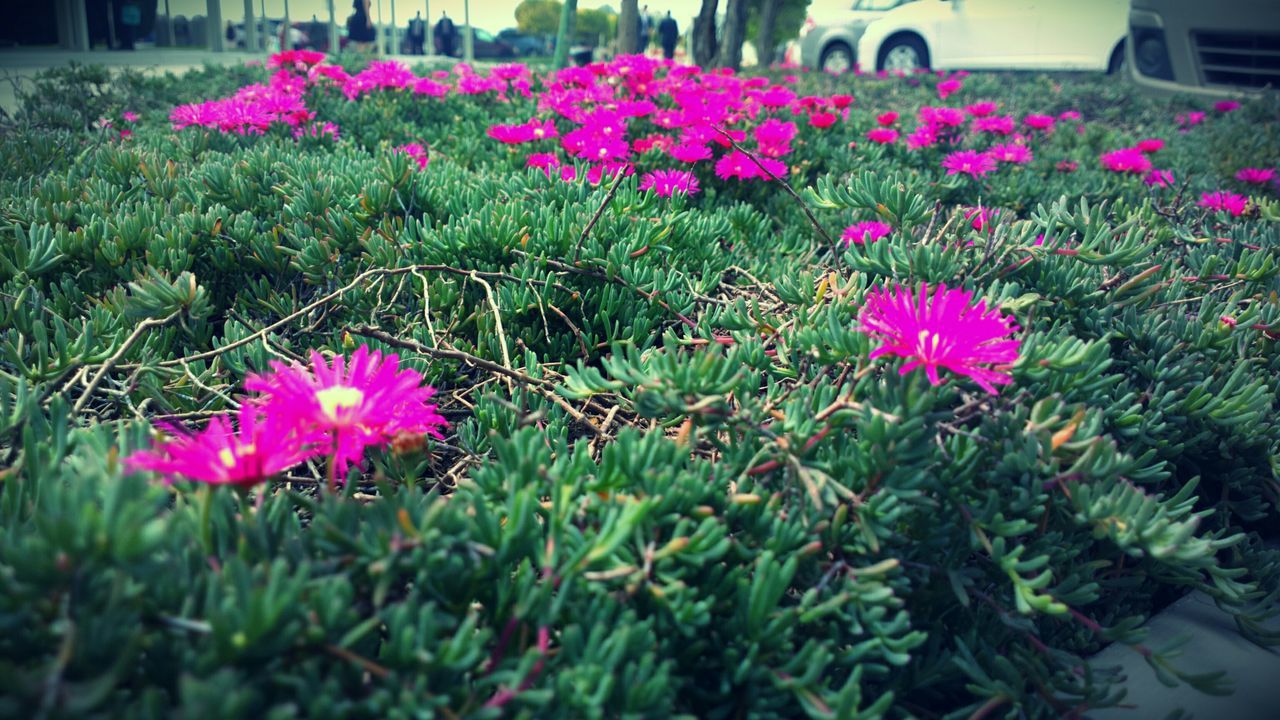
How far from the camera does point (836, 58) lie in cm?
1152

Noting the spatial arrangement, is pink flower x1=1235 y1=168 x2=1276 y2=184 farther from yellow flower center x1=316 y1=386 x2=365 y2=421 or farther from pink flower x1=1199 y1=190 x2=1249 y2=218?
yellow flower center x1=316 y1=386 x2=365 y2=421

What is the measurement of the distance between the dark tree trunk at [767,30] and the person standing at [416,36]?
2512 cm

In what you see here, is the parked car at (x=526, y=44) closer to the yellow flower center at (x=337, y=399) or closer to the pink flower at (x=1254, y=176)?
the pink flower at (x=1254, y=176)

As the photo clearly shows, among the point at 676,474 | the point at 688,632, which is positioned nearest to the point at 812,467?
the point at 676,474

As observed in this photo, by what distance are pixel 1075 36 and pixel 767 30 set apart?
3.95 meters

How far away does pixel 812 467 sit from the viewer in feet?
2.88

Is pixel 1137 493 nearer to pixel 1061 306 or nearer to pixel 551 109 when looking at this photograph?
pixel 1061 306

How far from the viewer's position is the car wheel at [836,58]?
37.0 ft

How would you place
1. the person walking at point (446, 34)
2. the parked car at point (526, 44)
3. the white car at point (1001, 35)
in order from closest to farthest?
the white car at point (1001, 35), the person walking at point (446, 34), the parked car at point (526, 44)

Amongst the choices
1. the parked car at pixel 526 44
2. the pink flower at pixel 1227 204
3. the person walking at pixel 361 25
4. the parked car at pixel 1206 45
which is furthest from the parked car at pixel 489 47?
the pink flower at pixel 1227 204

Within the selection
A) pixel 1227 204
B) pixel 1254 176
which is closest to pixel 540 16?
pixel 1254 176

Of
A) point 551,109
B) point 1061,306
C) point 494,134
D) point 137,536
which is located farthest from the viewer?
point 551,109

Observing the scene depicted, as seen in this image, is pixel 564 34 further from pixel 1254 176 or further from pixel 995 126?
pixel 1254 176

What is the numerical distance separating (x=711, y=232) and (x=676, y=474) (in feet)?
3.41
